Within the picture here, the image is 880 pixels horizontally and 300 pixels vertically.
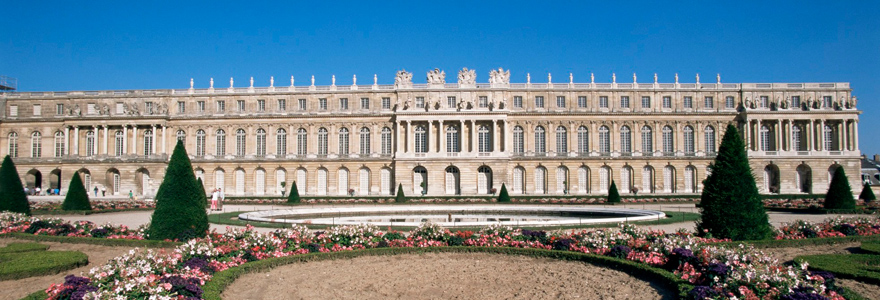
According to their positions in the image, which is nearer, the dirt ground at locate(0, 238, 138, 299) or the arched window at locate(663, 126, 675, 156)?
the dirt ground at locate(0, 238, 138, 299)

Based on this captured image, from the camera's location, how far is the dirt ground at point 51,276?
10.4m

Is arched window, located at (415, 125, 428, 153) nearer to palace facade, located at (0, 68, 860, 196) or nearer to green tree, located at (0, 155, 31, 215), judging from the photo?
palace facade, located at (0, 68, 860, 196)

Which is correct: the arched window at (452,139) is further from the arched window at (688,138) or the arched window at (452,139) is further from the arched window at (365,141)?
the arched window at (688,138)

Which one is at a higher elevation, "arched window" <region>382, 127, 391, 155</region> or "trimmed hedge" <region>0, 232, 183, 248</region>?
"arched window" <region>382, 127, 391, 155</region>

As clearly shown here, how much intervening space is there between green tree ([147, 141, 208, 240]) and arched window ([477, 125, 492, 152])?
3300 cm

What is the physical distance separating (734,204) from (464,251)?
279 inches

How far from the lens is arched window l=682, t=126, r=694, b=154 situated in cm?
4869

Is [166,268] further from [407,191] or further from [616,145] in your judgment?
[616,145]

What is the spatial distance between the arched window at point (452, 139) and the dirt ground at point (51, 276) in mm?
33874

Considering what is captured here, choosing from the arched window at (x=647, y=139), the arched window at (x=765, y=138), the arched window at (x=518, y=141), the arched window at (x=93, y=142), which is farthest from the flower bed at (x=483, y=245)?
the arched window at (x=765, y=138)

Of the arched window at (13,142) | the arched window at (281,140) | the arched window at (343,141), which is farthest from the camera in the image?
the arched window at (13,142)

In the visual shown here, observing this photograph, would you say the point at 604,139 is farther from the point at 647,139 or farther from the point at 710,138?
the point at 710,138

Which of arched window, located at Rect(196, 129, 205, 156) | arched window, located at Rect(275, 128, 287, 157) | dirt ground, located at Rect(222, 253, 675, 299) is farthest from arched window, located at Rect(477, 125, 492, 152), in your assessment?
dirt ground, located at Rect(222, 253, 675, 299)

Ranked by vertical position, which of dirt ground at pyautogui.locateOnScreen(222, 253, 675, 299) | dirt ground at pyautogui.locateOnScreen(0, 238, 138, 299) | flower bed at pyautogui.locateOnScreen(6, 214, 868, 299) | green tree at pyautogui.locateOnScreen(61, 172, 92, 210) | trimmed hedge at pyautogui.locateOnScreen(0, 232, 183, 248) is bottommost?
dirt ground at pyautogui.locateOnScreen(222, 253, 675, 299)
